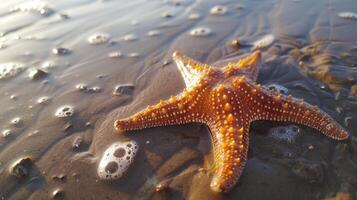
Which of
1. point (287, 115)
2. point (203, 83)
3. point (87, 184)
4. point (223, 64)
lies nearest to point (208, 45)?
point (223, 64)

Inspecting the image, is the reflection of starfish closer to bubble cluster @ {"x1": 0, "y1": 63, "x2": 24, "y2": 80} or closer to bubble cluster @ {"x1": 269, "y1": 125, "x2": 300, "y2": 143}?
bubble cluster @ {"x1": 269, "y1": 125, "x2": 300, "y2": 143}

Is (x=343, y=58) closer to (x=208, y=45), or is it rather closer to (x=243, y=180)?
(x=208, y=45)

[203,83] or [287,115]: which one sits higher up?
[203,83]

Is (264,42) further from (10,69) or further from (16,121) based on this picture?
(10,69)

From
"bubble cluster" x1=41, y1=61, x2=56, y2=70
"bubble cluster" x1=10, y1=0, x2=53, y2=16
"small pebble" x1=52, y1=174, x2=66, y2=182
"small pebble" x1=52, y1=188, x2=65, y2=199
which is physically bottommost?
"small pebble" x1=52, y1=188, x2=65, y2=199

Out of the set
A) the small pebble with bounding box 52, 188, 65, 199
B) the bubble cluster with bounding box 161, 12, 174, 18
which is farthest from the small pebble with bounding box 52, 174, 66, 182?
the bubble cluster with bounding box 161, 12, 174, 18

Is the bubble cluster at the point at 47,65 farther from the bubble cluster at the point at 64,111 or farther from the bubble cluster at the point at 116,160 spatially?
the bubble cluster at the point at 116,160
